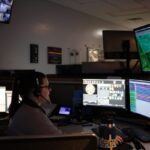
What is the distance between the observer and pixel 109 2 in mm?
5988

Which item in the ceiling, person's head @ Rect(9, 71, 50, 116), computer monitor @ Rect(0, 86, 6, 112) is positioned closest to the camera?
person's head @ Rect(9, 71, 50, 116)

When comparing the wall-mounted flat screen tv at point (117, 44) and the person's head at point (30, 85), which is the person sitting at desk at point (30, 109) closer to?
the person's head at point (30, 85)

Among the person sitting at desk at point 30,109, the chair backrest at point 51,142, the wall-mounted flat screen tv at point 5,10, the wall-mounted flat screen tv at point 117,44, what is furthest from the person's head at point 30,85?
the wall-mounted flat screen tv at point 5,10

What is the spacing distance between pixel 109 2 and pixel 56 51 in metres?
1.49

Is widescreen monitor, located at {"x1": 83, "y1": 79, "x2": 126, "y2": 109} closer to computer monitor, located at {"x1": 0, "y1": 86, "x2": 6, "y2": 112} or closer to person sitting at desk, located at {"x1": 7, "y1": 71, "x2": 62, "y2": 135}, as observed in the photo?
person sitting at desk, located at {"x1": 7, "y1": 71, "x2": 62, "y2": 135}

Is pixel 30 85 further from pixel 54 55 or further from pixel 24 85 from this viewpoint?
pixel 54 55

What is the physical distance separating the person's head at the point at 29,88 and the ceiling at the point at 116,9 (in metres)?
4.19

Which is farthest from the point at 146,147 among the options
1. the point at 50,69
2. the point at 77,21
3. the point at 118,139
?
the point at 77,21

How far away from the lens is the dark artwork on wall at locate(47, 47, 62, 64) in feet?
18.7

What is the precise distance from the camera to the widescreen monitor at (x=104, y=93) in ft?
7.84

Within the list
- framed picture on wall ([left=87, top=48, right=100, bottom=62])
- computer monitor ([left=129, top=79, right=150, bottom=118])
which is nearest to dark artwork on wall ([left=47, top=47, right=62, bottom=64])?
framed picture on wall ([left=87, top=48, right=100, bottom=62])

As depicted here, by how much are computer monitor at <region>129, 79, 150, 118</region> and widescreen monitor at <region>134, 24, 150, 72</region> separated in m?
0.31

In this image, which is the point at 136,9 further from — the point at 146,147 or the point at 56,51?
the point at 146,147

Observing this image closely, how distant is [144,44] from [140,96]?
21.2 inches
